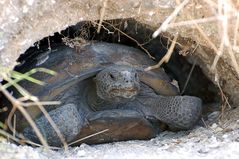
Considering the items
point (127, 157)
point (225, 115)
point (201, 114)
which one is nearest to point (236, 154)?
point (127, 157)

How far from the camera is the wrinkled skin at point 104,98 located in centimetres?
277

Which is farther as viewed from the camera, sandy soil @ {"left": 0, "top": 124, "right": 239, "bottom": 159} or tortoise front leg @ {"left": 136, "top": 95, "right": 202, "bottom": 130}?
tortoise front leg @ {"left": 136, "top": 95, "right": 202, "bottom": 130}

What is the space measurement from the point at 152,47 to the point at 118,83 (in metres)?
0.86

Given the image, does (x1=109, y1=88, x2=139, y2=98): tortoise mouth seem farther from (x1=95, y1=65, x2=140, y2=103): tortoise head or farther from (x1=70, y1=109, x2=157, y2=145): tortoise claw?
(x1=70, y1=109, x2=157, y2=145): tortoise claw

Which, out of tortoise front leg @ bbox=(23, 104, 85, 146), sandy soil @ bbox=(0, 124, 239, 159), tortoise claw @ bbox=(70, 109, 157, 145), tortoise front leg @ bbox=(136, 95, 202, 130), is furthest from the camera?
tortoise front leg @ bbox=(136, 95, 202, 130)

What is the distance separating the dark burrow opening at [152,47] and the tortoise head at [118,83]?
0.87 feet

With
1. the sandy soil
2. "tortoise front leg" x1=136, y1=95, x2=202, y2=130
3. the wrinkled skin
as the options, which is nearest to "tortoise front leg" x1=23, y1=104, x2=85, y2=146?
the wrinkled skin

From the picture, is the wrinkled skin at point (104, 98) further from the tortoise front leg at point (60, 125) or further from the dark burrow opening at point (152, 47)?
the dark burrow opening at point (152, 47)

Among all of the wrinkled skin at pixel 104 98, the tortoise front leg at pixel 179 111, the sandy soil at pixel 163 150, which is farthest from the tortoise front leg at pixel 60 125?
the tortoise front leg at pixel 179 111

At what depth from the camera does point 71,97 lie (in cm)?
304

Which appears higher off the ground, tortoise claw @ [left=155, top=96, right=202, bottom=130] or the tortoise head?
the tortoise head

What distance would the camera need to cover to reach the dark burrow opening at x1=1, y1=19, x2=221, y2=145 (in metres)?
3.08

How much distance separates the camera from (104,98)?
9.95 feet

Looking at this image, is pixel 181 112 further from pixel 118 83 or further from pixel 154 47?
pixel 154 47
